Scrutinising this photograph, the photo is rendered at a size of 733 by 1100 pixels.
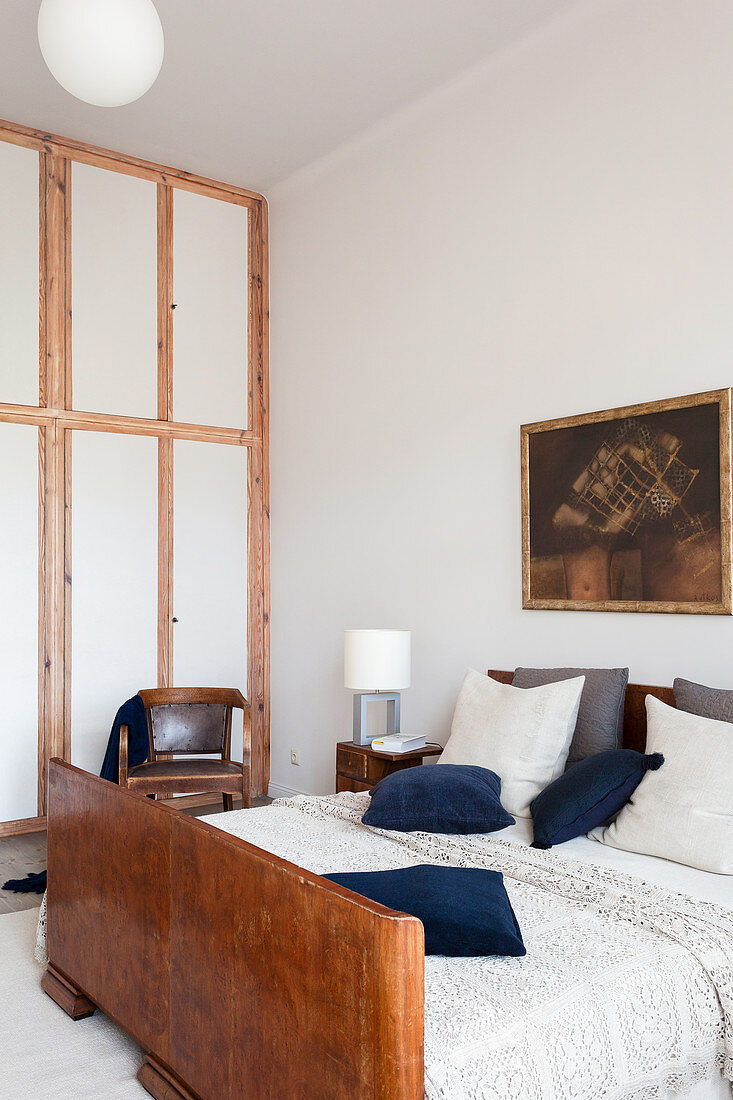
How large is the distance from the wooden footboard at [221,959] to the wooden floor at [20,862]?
854 millimetres

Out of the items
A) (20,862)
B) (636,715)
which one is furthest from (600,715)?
(20,862)

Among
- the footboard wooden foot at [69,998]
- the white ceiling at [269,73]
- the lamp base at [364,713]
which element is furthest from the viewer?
the lamp base at [364,713]

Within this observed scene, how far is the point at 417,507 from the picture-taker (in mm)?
4250

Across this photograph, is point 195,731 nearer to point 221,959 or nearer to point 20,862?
point 20,862

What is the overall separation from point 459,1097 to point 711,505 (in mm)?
2142

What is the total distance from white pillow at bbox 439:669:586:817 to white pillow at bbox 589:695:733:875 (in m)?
0.31

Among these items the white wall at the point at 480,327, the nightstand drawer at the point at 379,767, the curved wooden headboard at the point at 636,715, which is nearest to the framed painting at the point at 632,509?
the white wall at the point at 480,327

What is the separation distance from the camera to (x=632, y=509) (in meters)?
3.25

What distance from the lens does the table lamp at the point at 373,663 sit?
3.80 m

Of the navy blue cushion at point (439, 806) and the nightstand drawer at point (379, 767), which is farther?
the nightstand drawer at point (379, 767)

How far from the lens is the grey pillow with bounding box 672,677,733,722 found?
266cm

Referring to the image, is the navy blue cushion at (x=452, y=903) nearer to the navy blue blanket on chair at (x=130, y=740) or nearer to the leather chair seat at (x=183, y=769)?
the leather chair seat at (x=183, y=769)

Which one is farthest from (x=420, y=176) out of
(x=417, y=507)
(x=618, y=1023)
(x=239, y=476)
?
(x=618, y=1023)

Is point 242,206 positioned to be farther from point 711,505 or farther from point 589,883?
point 589,883
